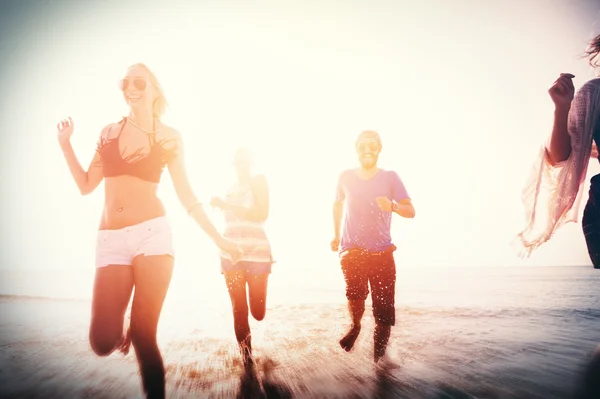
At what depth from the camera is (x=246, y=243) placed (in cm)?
411

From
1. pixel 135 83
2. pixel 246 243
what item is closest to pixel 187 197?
pixel 135 83

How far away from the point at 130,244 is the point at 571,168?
9.95ft

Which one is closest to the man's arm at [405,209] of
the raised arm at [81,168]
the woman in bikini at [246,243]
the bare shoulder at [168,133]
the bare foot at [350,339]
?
the bare foot at [350,339]

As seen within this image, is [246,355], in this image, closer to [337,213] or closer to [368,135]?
[337,213]

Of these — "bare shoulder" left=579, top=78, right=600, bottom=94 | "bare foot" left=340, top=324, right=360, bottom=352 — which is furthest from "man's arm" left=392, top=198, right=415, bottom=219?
"bare shoulder" left=579, top=78, right=600, bottom=94

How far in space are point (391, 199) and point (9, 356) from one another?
18.1 ft

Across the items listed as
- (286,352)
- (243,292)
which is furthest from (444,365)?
(243,292)

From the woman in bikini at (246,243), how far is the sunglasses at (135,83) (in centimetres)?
153

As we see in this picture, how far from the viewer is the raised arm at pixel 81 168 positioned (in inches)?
105

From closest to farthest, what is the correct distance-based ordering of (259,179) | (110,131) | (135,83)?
(110,131), (135,83), (259,179)

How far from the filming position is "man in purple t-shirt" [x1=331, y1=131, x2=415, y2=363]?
4012mm

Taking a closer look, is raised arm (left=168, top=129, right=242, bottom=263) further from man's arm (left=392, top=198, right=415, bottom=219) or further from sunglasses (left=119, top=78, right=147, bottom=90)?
man's arm (left=392, top=198, right=415, bottom=219)

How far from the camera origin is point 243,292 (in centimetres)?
395

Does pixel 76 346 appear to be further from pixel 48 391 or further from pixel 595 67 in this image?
pixel 595 67
